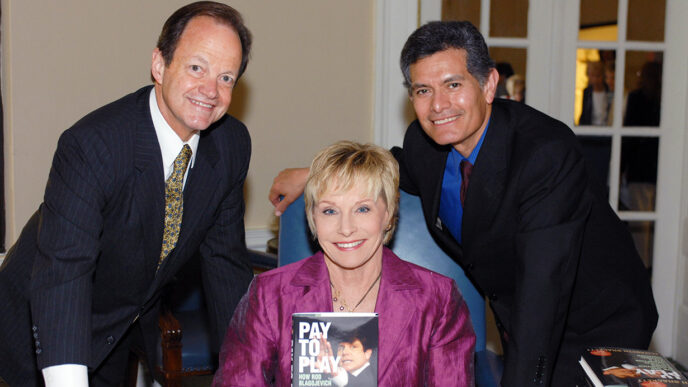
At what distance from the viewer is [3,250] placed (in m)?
3.20

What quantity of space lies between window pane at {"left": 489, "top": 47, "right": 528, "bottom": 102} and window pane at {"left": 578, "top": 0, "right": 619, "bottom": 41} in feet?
1.18

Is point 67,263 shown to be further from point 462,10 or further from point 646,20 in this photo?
Result: point 646,20

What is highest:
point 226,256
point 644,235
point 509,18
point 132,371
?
point 509,18

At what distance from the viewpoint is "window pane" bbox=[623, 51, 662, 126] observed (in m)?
3.97

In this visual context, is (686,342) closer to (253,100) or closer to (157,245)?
(253,100)

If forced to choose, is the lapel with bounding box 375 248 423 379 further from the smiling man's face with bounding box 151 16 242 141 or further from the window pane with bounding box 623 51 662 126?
the window pane with bounding box 623 51 662 126

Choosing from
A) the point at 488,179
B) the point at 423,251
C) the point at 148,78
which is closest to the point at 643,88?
the point at 423,251

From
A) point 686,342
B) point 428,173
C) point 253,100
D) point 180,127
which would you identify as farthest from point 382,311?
Answer: point 686,342

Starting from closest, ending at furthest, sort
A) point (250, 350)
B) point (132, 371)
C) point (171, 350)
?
point (250, 350) → point (171, 350) → point (132, 371)

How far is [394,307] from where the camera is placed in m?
1.87

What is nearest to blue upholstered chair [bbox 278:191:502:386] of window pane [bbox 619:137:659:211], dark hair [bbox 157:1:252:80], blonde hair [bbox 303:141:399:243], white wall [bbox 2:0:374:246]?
blonde hair [bbox 303:141:399:243]

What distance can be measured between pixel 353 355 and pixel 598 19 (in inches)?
117

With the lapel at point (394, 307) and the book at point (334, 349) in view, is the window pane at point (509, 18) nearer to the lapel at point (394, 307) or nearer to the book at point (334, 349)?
the lapel at point (394, 307)

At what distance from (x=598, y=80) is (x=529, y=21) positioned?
0.54 m
